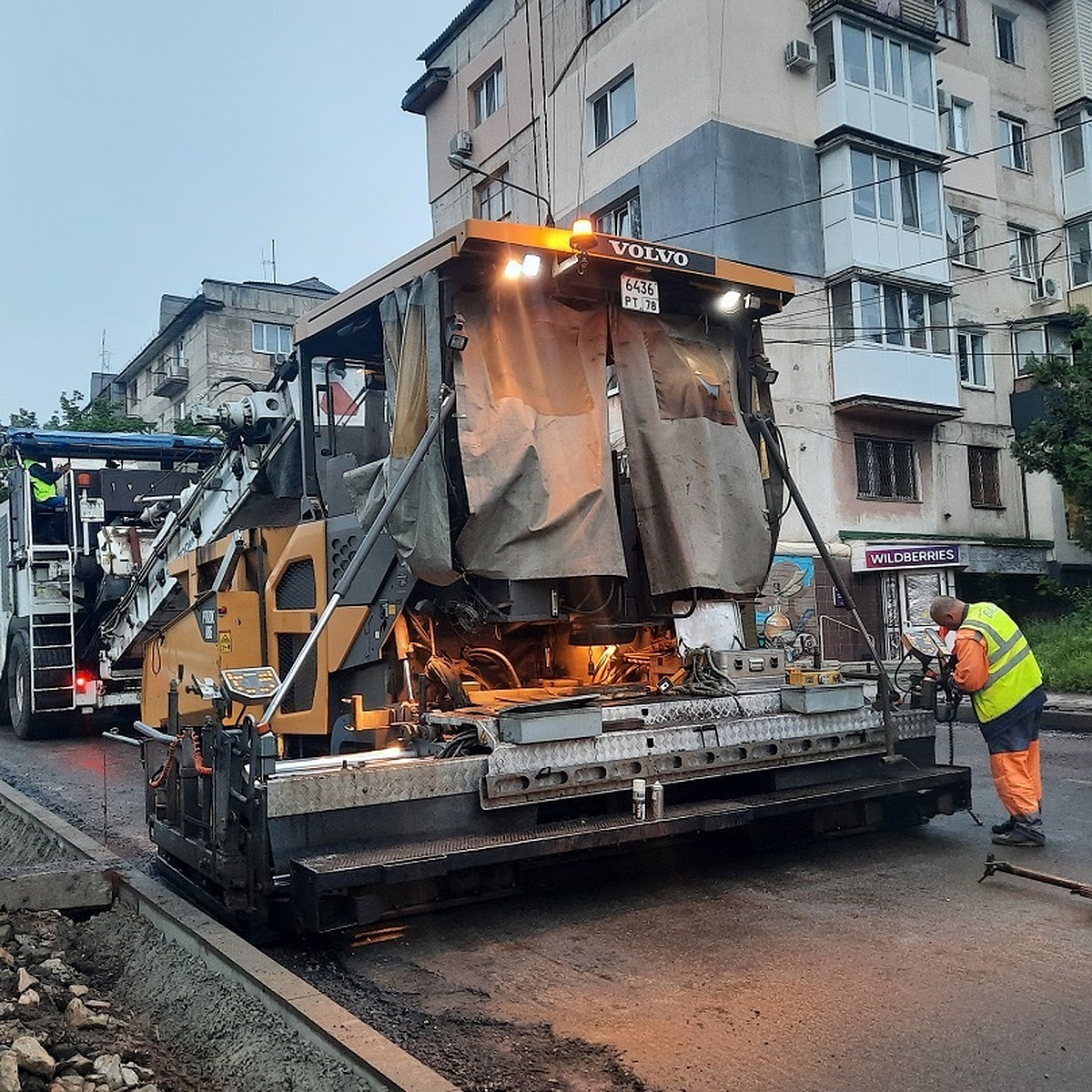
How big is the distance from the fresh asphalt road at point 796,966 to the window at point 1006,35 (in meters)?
24.6

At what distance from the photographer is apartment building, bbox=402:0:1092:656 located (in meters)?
21.0

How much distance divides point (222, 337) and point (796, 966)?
3704 cm

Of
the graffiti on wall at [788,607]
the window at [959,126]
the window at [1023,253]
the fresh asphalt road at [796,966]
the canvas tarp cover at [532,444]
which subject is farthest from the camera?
the window at [1023,253]

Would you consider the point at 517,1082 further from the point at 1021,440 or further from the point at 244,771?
the point at 1021,440

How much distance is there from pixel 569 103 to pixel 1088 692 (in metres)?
16.3

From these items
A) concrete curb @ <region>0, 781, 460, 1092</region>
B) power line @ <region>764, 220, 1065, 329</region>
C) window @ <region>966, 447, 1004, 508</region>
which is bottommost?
concrete curb @ <region>0, 781, 460, 1092</region>

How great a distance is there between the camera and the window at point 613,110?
22734 millimetres

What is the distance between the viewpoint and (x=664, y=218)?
21.5 m

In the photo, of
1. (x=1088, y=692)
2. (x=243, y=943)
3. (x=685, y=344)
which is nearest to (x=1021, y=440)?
(x=1088, y=692)

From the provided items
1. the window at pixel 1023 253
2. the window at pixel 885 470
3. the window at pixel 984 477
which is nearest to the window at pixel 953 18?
the window at pixel 1023 253

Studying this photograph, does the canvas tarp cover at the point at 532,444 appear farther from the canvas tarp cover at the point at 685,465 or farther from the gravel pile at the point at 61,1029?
the gravel pile at the point at 61,1029

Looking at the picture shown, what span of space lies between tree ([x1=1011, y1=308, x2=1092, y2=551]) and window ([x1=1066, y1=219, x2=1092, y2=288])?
684 cm

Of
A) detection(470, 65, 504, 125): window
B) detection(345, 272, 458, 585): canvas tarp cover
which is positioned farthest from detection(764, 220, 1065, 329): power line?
detection(345, 272, 458, 585): canvas tarp cover

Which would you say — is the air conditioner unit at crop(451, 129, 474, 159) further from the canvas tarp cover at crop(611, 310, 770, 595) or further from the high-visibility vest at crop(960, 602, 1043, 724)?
the high-visibility vest at crop(960, 602, 1043, 724)
